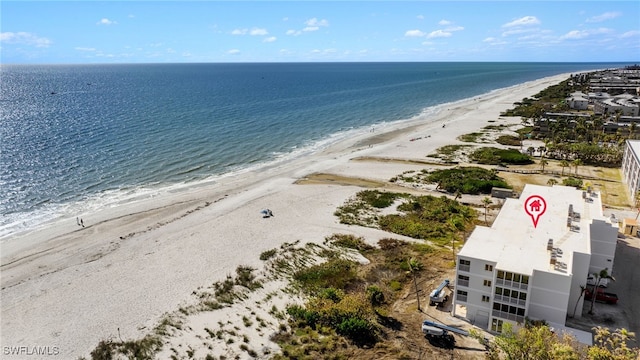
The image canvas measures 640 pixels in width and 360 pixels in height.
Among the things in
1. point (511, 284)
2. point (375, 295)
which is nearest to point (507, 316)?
point (511, 284)

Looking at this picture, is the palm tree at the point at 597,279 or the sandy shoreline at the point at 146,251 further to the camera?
the sandy shoreline at the point at 146,251

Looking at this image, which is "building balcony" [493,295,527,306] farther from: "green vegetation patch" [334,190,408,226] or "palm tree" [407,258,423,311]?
"green vegetation patch" [334,190,408,226]

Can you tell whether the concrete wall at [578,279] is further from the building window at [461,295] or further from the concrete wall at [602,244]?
the building window at [461,295]

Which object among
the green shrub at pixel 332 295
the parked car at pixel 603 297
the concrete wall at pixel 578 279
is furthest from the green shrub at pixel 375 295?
the parked car at pixel 603 297

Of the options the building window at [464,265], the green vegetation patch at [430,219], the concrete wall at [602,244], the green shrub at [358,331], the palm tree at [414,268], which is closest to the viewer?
the green shrub at [358,331]

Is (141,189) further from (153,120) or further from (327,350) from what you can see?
(153,120)
